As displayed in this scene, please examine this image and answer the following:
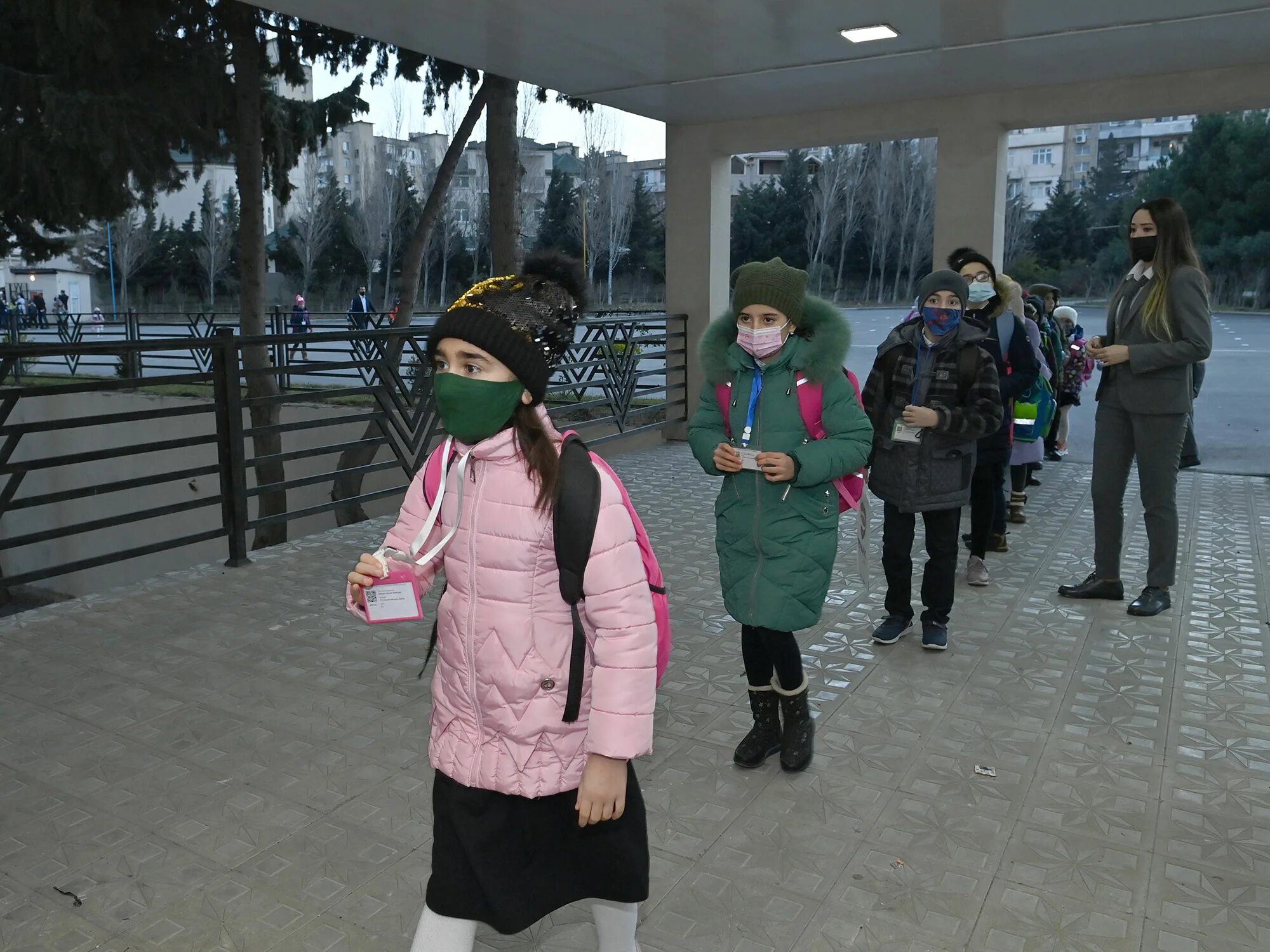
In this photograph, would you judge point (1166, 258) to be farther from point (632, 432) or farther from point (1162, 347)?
point (632, 432)

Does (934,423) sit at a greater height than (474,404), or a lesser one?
lesser

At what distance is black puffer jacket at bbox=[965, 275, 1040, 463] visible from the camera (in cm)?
495

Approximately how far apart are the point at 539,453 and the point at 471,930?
33.2 inches

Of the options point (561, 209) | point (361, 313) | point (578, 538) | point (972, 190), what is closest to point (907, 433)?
point (578, 538)

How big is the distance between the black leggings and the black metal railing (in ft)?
5.68

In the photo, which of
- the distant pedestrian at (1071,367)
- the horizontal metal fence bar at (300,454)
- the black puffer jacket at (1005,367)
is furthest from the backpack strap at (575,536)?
the distant pedestrian at (1071,367)

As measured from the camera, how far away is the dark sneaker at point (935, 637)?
409cm

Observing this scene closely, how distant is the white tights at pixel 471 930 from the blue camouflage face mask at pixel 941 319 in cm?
285

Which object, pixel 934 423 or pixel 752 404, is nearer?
pixel 752 404

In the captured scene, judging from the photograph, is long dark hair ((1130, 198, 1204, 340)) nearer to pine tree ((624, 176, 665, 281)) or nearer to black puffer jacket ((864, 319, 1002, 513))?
black puffer jacket ((864, 319, 1002, 513))

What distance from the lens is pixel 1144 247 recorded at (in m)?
4.33

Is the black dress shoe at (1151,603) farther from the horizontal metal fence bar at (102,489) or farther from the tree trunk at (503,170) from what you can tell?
the tree trunk at (503,170)

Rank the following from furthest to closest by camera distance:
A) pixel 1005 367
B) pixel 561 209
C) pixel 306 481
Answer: pixel 561 209
pixel 306 481
pixel 1005 367

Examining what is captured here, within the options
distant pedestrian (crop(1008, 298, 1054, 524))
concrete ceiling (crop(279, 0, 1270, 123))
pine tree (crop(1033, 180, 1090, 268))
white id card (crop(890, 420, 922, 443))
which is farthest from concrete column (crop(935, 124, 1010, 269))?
pine tree (crop(1033, 180, 1090, 268))
